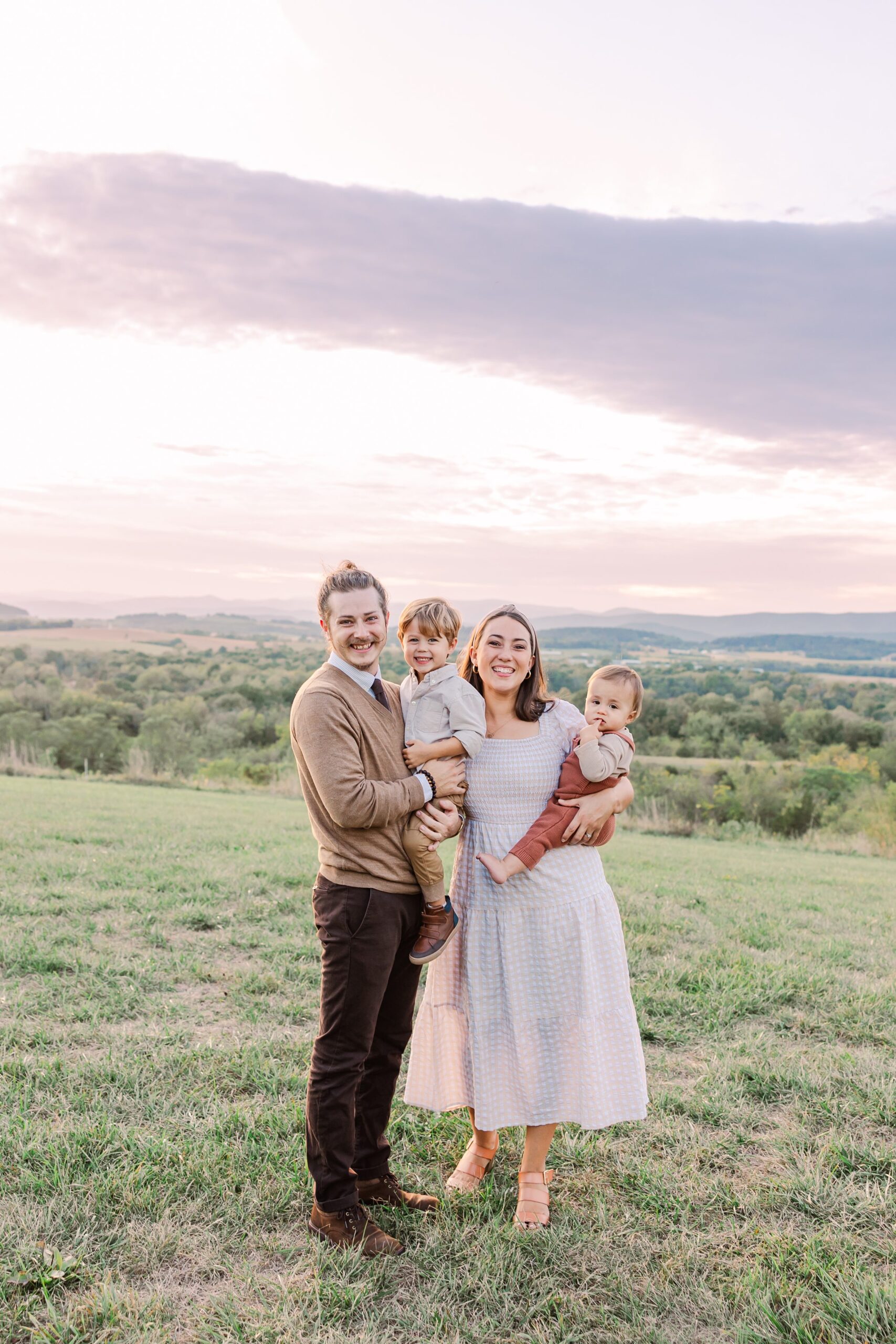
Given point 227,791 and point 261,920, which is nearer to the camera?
point 261,920

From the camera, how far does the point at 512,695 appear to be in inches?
135

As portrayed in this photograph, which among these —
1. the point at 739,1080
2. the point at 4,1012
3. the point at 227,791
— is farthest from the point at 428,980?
the point at 227,791

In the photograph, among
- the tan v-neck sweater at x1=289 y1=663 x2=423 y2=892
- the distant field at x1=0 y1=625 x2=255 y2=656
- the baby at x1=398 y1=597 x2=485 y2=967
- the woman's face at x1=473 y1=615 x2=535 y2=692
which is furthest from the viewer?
the distant field at x1=0 y1=625 x2=255 y2=656

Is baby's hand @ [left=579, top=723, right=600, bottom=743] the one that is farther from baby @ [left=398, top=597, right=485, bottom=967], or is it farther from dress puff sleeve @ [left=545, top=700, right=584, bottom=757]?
baby @ [left=398, top=597, right=485, bottom=967]

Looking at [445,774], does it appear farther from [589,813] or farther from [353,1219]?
[353,1219]

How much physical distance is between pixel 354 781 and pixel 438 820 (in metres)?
0.37

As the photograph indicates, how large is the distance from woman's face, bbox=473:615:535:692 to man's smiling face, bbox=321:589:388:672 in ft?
1.56

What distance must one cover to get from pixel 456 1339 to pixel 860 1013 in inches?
139

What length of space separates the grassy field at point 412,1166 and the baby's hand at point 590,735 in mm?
1765

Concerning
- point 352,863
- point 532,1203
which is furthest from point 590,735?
point 532,1203

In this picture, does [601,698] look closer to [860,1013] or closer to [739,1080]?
[739,1080]

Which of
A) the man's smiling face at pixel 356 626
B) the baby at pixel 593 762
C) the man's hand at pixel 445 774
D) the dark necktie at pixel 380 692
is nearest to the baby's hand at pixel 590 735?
the baby at pixel 593 762

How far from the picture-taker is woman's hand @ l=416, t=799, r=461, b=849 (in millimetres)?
3000

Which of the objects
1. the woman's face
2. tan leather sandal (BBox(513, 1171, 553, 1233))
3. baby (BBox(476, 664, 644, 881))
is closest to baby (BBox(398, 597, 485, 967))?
the woman's face
